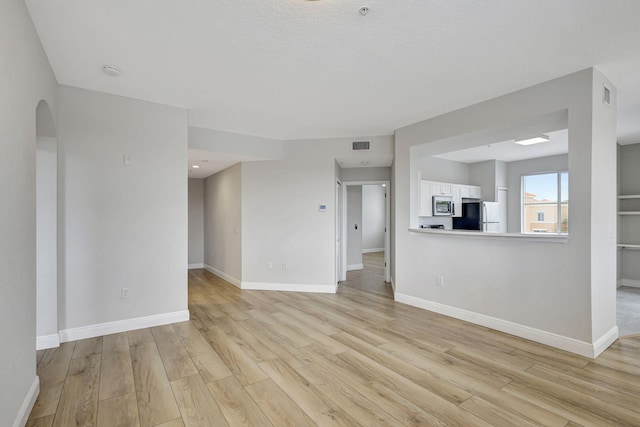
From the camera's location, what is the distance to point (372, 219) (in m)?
11.4

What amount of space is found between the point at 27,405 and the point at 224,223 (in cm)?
464

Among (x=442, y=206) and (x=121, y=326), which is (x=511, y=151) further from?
A: (x=121, y=326)

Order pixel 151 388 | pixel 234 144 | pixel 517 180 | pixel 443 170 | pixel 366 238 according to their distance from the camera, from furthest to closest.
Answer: pixel 366 238 → pixel 517 180 → pixel 443 170 → pixel 234 144 → pixel 151 388

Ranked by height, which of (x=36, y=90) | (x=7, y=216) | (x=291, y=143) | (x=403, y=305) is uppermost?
(x=291, y=143)

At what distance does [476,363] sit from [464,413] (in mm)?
845

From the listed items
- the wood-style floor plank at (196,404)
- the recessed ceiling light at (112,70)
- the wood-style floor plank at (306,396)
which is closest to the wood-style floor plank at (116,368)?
the wood-style floor plank at (196,404)

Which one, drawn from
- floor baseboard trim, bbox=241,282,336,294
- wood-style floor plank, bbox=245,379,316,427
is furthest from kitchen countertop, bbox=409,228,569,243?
wood-style floor plank, bbox=245,379,316,427

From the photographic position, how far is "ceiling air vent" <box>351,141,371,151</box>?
5.27 meters

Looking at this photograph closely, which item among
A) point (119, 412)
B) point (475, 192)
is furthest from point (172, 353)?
point (475, 192)

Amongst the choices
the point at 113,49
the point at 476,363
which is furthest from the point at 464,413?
the point at 113,49

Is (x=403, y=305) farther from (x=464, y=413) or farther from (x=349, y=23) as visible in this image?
(x=349, y=23)

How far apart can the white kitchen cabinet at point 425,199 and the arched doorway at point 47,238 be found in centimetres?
601

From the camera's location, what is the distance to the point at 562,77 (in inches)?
118

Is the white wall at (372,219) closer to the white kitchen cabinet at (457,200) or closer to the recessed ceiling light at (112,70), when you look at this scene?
the white kitchen cabinet at (457,200)
